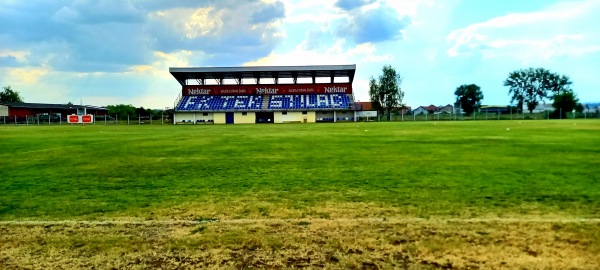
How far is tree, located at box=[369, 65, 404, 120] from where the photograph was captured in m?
80.8

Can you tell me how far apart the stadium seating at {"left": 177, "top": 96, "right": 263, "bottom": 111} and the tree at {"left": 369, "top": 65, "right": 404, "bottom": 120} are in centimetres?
2356

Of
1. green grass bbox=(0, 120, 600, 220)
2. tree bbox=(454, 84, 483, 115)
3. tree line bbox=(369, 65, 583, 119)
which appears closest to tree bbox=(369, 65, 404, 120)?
tree line bbox=(369, 65, 583, 119)

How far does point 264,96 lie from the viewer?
70.4m

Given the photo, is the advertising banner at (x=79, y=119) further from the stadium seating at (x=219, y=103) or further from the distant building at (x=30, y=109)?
the stadium seating at (x=219, y=103)

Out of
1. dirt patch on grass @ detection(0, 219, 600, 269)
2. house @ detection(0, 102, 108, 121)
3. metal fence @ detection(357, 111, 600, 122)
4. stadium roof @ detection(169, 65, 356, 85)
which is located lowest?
dirt patch on grass @ detection(0, 219, 600, 269)

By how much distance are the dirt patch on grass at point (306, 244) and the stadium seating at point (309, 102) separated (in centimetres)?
6166

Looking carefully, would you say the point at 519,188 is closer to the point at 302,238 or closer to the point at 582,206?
the point at 582,206

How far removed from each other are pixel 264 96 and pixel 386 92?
24.6 meters

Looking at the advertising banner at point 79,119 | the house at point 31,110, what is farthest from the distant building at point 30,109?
the advertising banner at point 79,119

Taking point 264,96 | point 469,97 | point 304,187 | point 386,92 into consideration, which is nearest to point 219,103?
point 264,96

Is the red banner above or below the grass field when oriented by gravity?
above

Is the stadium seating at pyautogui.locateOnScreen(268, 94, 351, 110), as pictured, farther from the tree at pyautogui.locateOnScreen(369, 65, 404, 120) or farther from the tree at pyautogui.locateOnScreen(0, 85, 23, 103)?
the tree at pyautogui.locateOnScreen(0, 85, 23, 103)

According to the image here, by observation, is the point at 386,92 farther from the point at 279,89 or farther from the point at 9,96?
the point at 9,96

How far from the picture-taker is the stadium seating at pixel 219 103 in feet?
220
